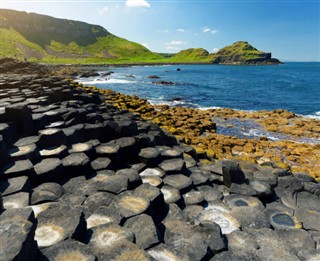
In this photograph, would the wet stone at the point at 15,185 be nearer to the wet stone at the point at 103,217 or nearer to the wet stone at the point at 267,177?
the wet stone at the point at 103,217

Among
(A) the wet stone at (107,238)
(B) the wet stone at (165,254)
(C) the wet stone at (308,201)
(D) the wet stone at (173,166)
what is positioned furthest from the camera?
(D) the wet stone at (173,166)

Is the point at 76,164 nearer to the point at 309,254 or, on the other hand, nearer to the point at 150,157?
the point at 150,157

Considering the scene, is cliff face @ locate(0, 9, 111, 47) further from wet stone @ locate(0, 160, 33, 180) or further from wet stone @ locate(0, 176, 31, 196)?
wet stone @ locate(0, 176, 31, 196)

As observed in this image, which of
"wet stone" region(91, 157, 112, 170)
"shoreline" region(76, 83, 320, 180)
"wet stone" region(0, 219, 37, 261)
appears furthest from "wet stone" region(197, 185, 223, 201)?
"wet stone" region(0, 219, 37, 261)

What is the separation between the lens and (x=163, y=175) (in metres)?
7.56

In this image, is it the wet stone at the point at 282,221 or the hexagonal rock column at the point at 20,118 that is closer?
the wet stone at the point at 282,221

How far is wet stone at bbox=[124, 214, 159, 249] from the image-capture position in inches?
177

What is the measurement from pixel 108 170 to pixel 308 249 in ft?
17.3

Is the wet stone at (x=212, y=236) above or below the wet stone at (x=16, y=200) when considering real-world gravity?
below

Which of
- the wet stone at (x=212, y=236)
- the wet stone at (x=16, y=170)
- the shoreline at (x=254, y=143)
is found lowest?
the shoreline at (x=254, y=143)

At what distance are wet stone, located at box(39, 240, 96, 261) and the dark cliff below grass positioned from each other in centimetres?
14482

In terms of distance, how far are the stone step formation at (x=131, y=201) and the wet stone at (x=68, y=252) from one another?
15 mm

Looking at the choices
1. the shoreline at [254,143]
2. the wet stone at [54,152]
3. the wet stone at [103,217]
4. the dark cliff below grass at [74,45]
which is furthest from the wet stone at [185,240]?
the dark cliff below grass at [74,45]

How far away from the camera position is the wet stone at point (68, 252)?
371 cm
